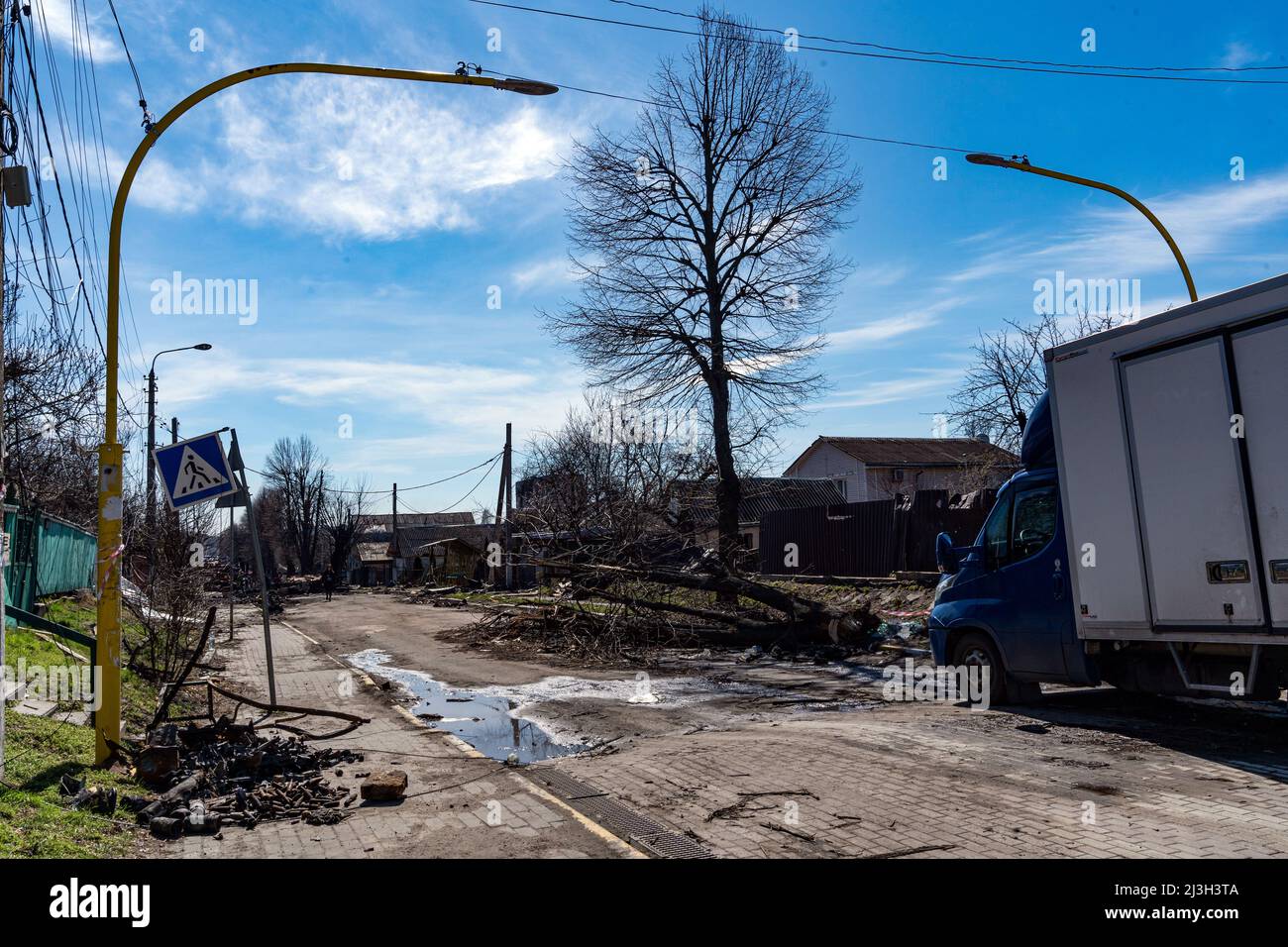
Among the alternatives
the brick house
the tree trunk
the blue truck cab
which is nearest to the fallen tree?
the tree trunk

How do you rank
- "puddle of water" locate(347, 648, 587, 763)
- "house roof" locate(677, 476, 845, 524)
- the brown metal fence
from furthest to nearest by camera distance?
"house roof" locate(677, 476, 845, 524), the brown metal fence, "puddle of water" locate(347, 648, 587, 763)

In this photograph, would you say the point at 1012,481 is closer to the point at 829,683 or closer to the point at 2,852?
the point at 829,683

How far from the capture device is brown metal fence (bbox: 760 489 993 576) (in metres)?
24.5

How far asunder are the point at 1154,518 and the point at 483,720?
776 cm

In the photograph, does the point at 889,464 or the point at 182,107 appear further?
the point at 889,464

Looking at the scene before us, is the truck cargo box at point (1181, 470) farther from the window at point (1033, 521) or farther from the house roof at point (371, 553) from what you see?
the house roof at point (371, 553)

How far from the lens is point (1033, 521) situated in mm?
10188

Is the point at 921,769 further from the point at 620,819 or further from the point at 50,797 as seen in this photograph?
the point at 50,797

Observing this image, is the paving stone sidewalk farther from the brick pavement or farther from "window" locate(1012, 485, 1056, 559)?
"window" locate(1012, 485, 1056, 559)

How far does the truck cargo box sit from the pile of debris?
7.37 metres

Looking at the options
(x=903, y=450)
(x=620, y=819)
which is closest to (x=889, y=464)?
(x=903, y=450)

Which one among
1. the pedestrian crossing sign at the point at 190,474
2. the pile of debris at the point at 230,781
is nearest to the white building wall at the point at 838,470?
the pedestrian crossing sign at the point at 190,474
